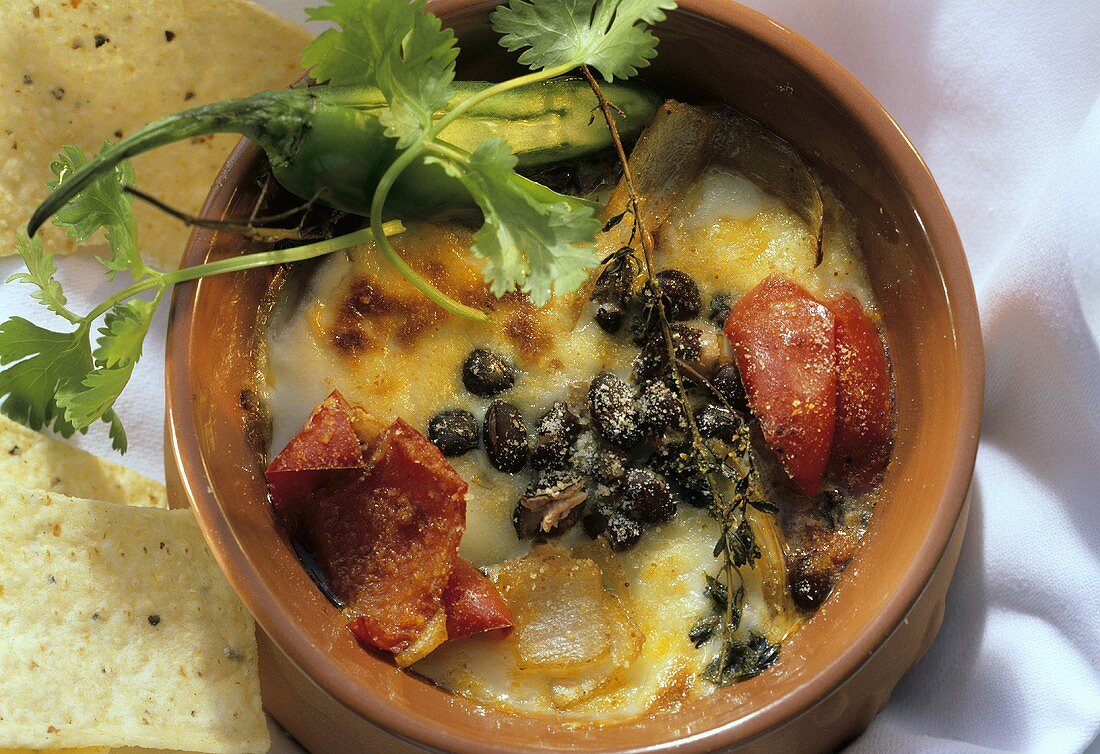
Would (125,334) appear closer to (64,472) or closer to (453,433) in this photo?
(453,433)

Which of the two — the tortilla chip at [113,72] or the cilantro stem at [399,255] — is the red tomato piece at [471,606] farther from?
the tortilla chip at [113,72]

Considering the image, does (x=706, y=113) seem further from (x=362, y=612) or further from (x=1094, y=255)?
(x=362, y=612)

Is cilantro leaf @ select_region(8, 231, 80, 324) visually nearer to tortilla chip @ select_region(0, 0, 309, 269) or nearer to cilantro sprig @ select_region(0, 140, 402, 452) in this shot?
cilantro sprig @ select_region(0, 140, 402, 452)

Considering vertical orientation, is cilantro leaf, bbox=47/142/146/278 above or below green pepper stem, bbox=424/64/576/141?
below

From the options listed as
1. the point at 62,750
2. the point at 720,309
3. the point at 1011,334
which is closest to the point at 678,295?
the point at 720,309

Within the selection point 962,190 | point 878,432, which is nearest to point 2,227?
point 878,432

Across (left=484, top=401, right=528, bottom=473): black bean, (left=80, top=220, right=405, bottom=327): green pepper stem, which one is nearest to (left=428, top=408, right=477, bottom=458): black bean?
(left=484, top=401, right=528, bottom=473): black bean
